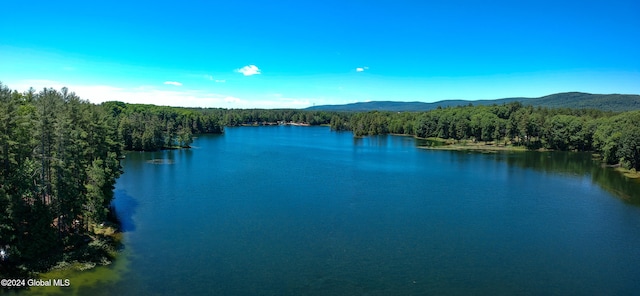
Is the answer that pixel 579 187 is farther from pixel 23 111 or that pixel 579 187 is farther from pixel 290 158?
pixel 23 111

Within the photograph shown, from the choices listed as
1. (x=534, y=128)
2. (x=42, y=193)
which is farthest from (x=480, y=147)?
(x=42, y=193)

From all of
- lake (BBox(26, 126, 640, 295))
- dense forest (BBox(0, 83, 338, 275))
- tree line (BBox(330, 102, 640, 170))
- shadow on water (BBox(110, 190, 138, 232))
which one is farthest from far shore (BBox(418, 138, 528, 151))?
dense forest (BBox(0, 83, 338, 275))

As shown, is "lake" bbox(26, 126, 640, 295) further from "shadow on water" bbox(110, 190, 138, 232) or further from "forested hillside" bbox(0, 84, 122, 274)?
"forested hillside" bbox(0, 84, 122, 274)

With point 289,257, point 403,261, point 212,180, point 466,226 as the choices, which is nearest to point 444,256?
point 403,261

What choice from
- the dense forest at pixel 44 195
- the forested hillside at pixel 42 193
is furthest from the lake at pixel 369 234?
the forested hillside at pixel 42 193

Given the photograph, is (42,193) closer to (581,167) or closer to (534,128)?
(581,167)

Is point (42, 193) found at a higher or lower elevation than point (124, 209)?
higher
